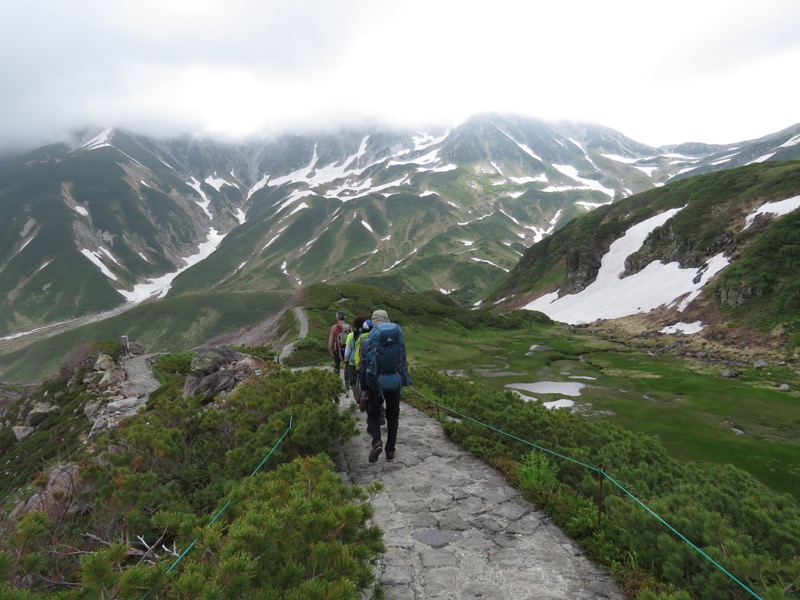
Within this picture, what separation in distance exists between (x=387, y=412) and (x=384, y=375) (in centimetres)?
122

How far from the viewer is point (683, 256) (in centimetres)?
6322

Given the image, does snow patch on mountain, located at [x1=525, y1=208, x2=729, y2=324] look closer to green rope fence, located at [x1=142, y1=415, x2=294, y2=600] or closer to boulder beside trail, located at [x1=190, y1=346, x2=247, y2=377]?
boulder beside trail, located at [x1=190, y1=346, x2=247, y2=377]

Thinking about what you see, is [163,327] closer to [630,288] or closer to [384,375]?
[630,288]

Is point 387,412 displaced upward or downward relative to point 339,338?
upward

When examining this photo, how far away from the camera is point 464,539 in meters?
7.46

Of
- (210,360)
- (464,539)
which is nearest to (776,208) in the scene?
(464,539)

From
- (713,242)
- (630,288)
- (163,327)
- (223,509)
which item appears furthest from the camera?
(163,327)

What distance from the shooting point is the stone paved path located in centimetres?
618

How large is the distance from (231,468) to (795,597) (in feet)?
29.0

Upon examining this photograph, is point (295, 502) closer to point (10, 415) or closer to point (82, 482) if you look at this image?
point (82, 482)

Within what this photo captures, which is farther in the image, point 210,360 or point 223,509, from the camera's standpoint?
point 210,360

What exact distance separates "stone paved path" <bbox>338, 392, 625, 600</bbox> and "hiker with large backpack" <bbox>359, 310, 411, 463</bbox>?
100 centimetres

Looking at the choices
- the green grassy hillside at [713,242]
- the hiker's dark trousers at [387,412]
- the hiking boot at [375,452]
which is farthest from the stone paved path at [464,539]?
the green grassy hillside at [713,242]

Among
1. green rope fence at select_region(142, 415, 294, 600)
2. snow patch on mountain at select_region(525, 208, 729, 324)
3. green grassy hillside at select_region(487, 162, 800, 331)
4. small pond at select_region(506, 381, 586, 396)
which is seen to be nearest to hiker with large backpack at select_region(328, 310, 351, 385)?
green rope fence at select_region(142, 415, 294, 600)
